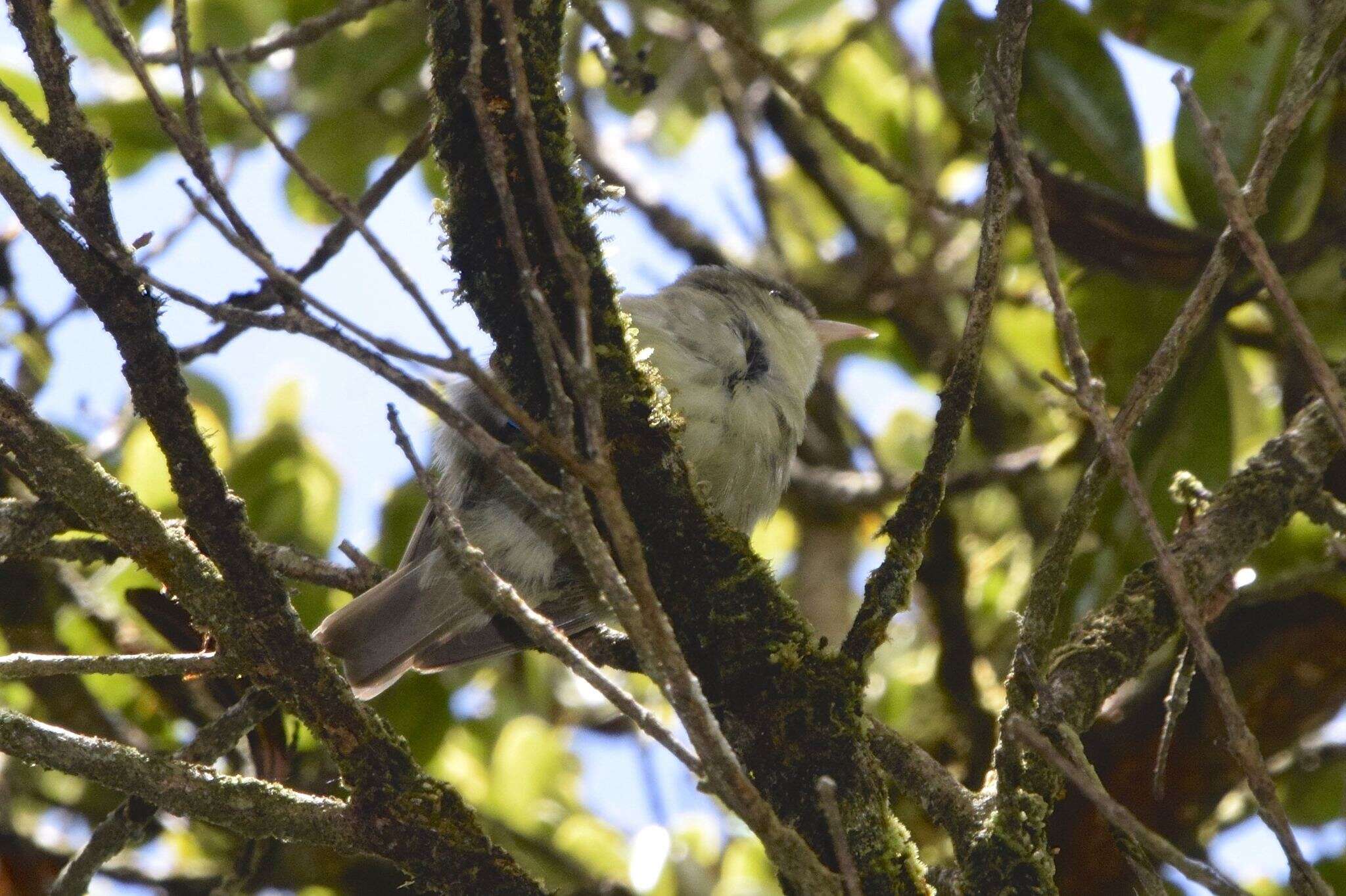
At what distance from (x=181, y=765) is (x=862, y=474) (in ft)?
8.70

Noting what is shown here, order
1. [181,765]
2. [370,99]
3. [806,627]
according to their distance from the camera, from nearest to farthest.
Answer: [181,765]
[806,627]
[370,99]

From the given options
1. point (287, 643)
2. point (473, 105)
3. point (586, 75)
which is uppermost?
point (586, 75)

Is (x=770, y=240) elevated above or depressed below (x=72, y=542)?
above

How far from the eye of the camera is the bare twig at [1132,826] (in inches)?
54.7

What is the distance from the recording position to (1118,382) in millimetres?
3232

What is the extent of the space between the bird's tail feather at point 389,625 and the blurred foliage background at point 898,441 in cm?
27

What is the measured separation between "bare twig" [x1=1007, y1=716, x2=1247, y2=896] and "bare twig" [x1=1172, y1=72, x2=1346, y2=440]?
48 centimetres

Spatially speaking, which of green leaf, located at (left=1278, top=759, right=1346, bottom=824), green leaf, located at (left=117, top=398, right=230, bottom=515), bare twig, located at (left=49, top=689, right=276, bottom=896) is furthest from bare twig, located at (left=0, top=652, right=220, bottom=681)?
green leaf, located at (left=1278, top=759, right=1346, bottom=824)

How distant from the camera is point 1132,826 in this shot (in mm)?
1406

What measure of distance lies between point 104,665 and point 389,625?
3.72ft

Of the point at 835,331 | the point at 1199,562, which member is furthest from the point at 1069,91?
the point at 1199,562

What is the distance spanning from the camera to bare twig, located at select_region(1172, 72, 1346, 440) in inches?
57.9

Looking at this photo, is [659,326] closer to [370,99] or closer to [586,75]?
[370,99]

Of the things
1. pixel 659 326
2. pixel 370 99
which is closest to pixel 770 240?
pixel 370 99
